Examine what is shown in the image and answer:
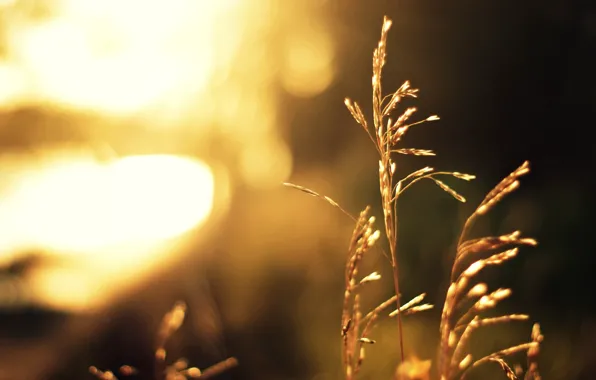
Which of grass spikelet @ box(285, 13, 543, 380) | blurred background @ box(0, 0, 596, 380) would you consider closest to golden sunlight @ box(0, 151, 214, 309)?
blurred background @ box(0, 0, 596, 380)

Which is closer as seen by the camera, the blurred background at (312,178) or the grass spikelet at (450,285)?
the grass spikelet at (450,285)

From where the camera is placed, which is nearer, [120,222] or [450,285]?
[450,285]

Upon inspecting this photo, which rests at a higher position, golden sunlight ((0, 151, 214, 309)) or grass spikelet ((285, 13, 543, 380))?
grass spikelet ((285, 13, 543, 380))

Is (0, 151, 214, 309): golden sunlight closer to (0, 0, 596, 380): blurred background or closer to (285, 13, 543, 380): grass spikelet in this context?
(0, 0, 596, 380): blurred background

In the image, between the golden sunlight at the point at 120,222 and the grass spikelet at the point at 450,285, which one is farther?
the golden sunlight at the point at 120,222

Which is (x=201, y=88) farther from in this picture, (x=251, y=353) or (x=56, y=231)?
(x=56, y=231)

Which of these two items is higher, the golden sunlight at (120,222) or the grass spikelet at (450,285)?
the grass spikelet at (450,285)

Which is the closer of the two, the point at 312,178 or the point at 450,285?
the point at 450,285

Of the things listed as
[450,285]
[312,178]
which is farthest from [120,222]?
[450,285]

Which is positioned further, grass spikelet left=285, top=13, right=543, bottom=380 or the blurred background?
the blurred background

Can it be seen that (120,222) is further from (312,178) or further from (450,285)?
(450,285)

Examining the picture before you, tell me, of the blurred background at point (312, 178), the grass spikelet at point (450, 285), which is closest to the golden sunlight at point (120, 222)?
the blurred background at point (312, 178)

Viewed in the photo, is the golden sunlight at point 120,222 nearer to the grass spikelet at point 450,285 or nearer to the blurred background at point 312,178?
the blurred background at point 312,178
